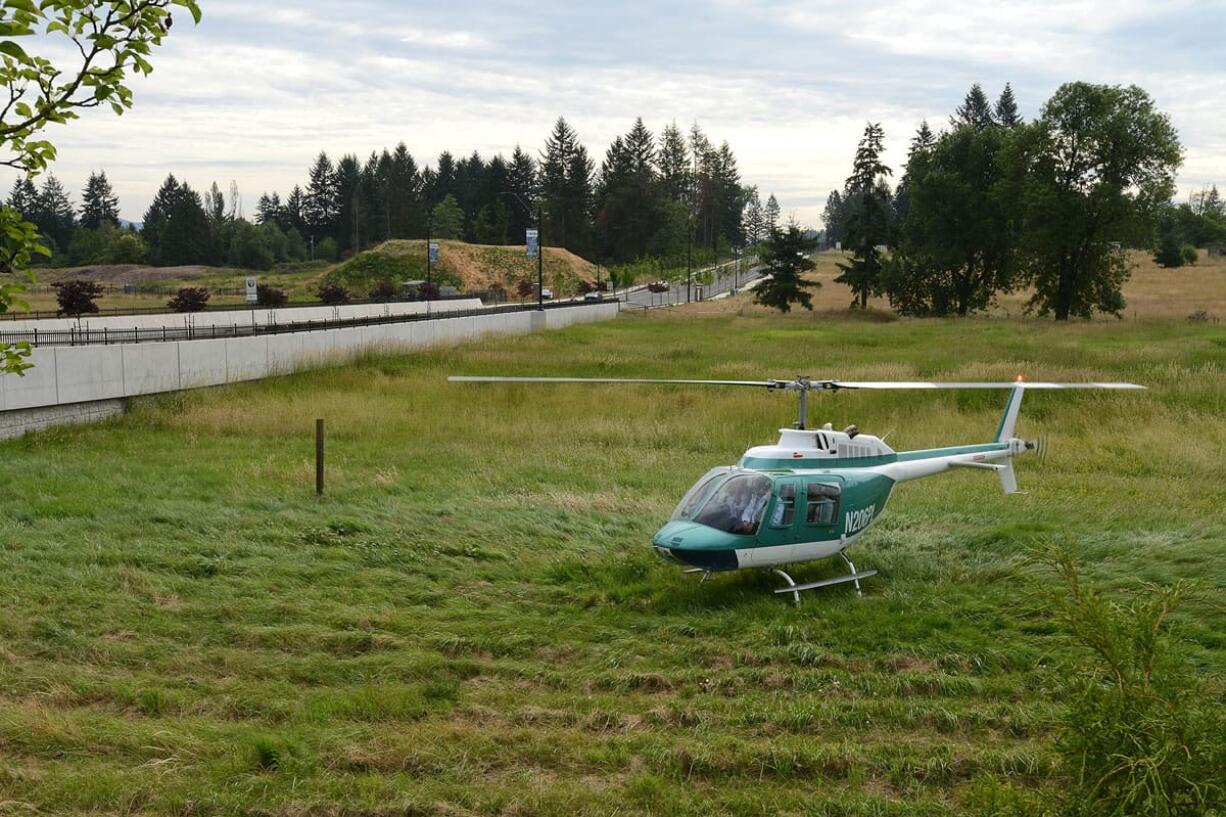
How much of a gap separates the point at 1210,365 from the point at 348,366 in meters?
28.5

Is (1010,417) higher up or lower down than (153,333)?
lower down

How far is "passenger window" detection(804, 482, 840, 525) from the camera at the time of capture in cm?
1216

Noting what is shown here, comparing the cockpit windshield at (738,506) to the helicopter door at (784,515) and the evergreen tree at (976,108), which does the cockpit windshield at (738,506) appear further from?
the evergreen tree at (976,108)

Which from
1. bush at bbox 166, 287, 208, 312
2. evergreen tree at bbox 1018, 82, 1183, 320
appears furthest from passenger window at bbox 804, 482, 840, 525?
evergreen tree at bbox 1018, 82, 1183, 320

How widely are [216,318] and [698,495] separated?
36.9 m

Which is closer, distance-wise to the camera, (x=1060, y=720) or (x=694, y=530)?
(x=1060, y=720)

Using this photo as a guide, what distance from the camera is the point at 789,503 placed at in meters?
12.0

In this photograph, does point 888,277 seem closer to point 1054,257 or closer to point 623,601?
point 1054,257

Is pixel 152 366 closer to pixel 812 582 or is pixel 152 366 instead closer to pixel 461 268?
pixel 812 582

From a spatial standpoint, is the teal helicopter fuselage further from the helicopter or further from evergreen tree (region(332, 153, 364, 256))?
evergreen tree (region(332, 153, 364, 256))

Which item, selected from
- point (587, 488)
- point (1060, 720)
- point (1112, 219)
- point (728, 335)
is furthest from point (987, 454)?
point (1112, 219)

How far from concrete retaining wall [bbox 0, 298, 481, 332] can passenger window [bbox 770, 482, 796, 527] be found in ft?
83.4

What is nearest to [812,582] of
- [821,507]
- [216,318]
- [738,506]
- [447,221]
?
[821,507]

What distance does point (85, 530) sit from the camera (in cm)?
1484
